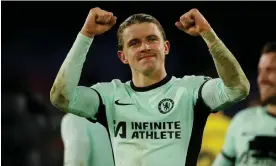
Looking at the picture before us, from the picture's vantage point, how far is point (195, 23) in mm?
1056

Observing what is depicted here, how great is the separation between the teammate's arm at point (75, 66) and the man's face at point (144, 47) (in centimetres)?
7

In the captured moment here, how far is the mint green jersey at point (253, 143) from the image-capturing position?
156 cm

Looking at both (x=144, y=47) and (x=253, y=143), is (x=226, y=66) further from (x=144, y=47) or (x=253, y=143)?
(x=253, y=143)

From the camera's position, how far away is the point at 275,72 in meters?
1.68

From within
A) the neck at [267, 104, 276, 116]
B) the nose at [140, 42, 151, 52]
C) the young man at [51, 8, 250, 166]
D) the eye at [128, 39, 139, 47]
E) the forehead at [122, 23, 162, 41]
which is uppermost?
the forehead at [122, 23, 162, 41]

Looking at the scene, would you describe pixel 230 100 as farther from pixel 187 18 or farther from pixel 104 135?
pixel 104 135

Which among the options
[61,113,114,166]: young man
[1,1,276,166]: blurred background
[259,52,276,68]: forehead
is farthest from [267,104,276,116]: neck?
[61,113,114,166]: young man

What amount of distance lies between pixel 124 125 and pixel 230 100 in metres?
0.24

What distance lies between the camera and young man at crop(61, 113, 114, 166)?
155 centimetres

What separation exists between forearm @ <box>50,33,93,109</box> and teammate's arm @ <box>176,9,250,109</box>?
0.22 metres

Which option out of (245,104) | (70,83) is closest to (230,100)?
(70,83)

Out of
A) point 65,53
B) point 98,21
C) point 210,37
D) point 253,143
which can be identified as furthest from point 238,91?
point 65,53

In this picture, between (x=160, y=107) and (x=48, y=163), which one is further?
(x=48, y=163)

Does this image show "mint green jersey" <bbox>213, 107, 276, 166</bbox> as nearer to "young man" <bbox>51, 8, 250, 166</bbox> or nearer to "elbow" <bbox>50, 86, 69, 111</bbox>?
"young man" <bbox>51, 8, 250, 166</bbox>
